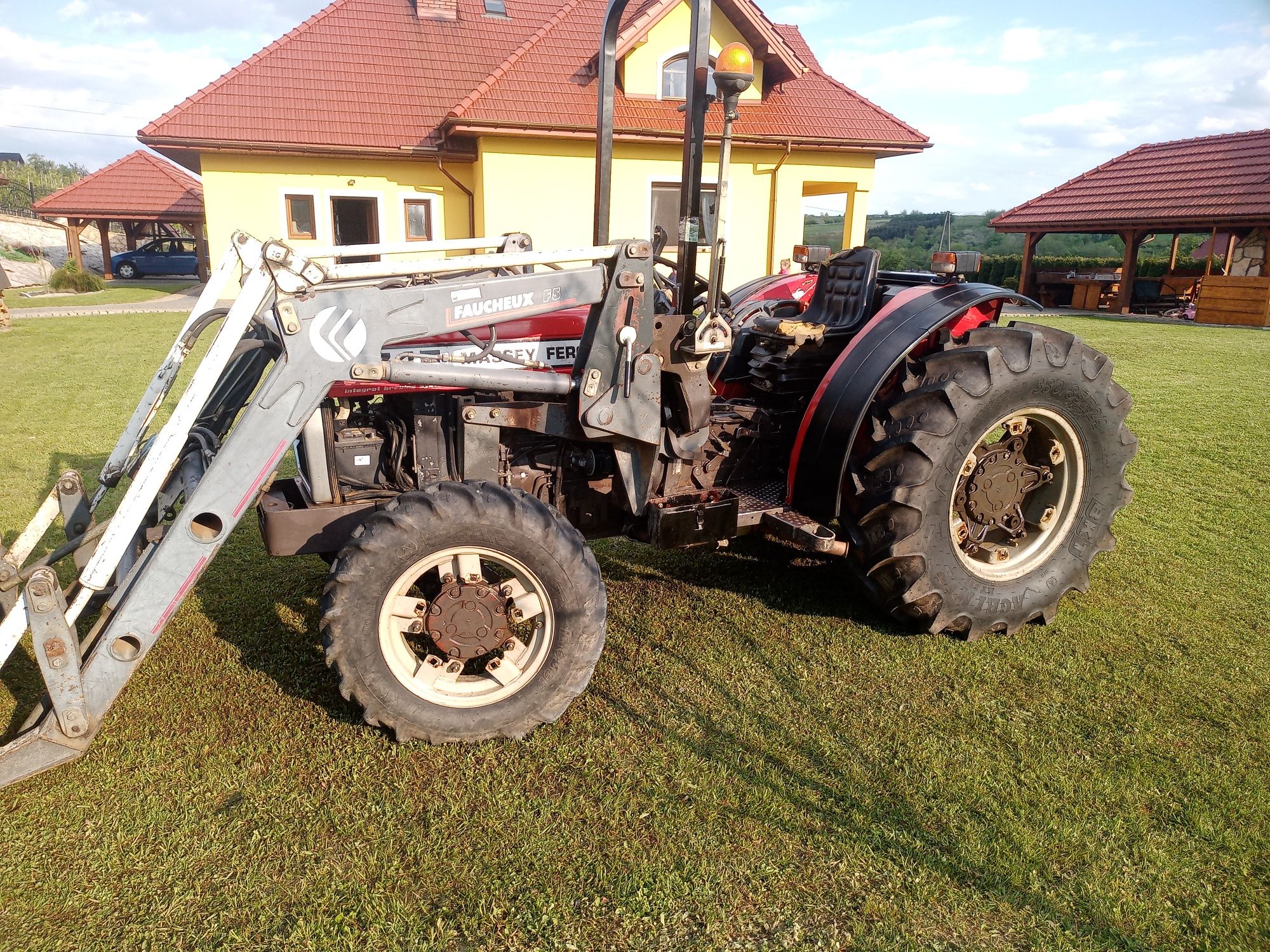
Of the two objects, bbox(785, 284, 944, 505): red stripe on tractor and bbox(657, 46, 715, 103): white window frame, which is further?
bbox(657, 46, 715, 103): white window frame

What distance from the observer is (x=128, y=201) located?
1140 inches

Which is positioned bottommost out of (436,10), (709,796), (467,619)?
(709,796)

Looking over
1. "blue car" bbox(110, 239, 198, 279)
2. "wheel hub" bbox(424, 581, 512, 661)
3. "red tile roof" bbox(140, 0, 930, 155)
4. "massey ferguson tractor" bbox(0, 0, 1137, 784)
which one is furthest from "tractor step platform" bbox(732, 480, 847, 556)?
"blue car" bbox(110, 239, 198, 279)

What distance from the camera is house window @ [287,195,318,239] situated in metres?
16.5

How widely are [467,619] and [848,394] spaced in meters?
1.76

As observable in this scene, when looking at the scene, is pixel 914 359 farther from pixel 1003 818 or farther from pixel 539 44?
pixel 539 44

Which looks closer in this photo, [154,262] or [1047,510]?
[1047,510]

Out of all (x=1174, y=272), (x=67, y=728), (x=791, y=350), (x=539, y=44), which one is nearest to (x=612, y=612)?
(x=791, y=350)

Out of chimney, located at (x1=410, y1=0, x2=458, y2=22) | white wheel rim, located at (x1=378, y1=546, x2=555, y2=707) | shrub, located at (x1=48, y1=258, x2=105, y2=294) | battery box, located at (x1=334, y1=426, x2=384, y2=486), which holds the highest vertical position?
chimney, located at (x1=410, y1=0, x2=458, y2=22)

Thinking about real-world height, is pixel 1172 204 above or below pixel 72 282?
above

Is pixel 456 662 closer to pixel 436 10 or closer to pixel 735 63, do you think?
pixel 735 63

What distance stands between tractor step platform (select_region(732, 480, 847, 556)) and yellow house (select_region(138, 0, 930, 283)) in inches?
453

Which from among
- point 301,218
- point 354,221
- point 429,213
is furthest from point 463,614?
point 354,221

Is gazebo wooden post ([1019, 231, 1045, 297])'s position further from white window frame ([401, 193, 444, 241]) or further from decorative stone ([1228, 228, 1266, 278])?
white window frame ([401, 193, 444, 241])
